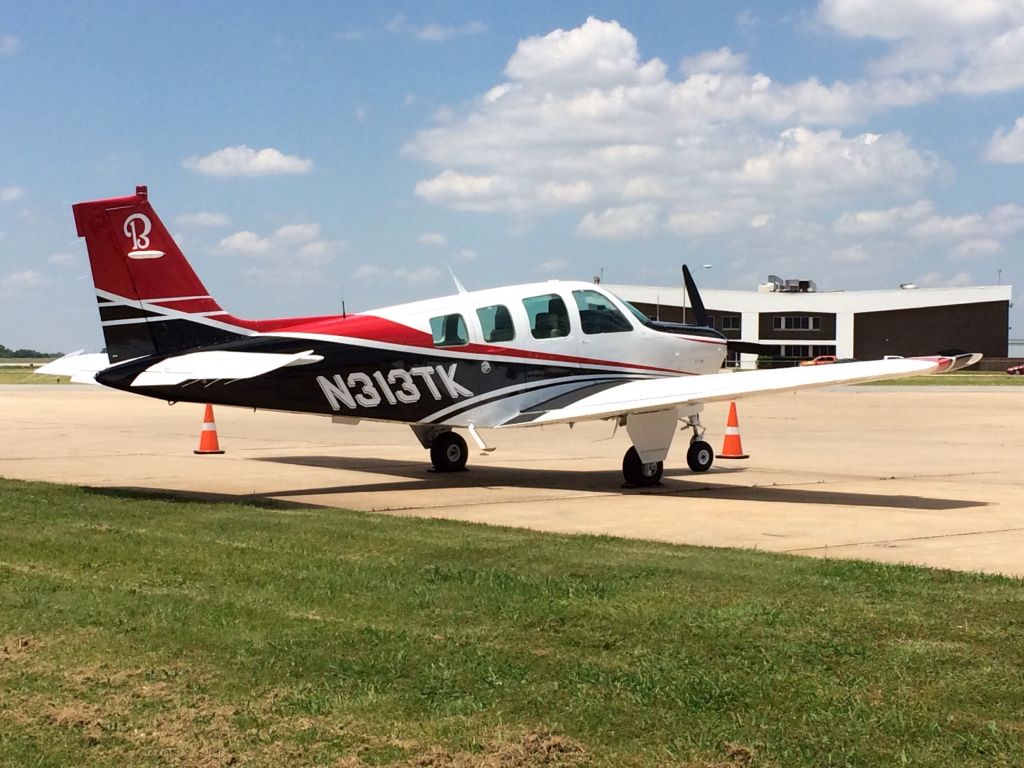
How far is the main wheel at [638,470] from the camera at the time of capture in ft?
47.7

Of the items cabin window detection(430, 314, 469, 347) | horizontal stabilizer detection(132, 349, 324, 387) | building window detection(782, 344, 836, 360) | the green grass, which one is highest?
cabin window detection(430, 314, 469, 347)

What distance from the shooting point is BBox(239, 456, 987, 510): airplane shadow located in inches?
508

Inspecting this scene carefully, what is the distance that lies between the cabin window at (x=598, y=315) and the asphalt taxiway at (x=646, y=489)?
2.01 metres

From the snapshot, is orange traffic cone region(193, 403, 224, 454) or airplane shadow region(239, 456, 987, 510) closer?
airplane shadow region(239, 456, 987, 510)

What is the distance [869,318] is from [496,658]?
97496mm

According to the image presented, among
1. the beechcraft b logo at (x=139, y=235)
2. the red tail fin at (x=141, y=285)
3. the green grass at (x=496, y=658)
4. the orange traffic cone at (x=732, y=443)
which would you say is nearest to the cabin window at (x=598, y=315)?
the orange traffic cone at (x=732, y=443)

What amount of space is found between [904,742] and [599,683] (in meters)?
1.35

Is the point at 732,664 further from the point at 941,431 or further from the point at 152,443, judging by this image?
the point at 941,431

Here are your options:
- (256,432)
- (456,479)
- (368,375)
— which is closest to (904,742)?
(368,375)

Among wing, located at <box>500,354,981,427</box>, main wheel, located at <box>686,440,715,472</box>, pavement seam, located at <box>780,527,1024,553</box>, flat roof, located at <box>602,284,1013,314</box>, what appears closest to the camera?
pavement seam, located at <box>780,527,1024,553</box>

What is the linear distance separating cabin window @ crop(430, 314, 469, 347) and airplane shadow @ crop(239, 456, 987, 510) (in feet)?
5.98

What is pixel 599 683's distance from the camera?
523 cm

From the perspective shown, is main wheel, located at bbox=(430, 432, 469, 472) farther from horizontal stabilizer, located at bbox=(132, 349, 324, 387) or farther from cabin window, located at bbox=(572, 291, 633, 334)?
horizontal stabilizer, located at bbox=(132, 349, 324, 387)

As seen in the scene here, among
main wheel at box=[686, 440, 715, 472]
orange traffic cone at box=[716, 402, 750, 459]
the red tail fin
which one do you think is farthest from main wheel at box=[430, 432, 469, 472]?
orange traffic cone at box=[716, 402, 750, 459]
